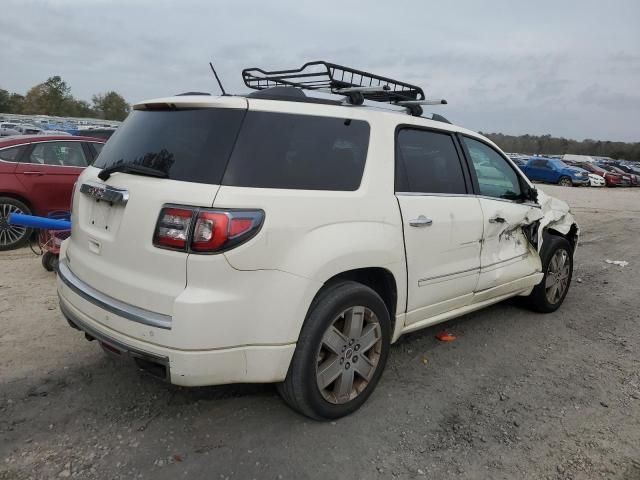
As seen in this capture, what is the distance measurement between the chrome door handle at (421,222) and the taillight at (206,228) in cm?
114

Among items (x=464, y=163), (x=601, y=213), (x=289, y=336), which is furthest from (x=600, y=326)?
(x=601, y=213)

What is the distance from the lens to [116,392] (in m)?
3.14

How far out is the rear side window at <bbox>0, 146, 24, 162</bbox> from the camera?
23.0 feet

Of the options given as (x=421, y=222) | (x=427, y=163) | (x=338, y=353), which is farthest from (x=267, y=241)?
(x=427, y=163)

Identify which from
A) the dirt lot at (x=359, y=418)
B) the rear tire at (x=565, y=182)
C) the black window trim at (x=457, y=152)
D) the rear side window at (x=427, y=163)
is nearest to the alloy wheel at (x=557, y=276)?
the dirt lot at (x=359, y=418)

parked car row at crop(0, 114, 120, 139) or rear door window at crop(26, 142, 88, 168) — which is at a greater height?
rear door window at crop(26, 142, 88, 168)

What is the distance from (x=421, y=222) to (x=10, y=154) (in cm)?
647

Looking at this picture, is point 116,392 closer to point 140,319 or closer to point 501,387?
point 140,319

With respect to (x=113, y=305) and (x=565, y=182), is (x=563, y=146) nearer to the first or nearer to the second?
(x=565, y=182)

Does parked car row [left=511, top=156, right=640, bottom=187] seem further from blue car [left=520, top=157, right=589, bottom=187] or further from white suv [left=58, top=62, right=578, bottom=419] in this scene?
white suv [left=58, top=62, right=578, bottom=419]

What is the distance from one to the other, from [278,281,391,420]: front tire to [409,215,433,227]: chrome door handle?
531 millimetres

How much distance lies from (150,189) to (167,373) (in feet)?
2.94

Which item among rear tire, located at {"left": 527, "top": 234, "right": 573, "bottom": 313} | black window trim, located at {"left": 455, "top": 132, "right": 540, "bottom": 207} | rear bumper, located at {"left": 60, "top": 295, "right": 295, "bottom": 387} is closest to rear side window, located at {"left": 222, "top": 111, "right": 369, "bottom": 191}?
rear bumper, located at {"left": 60, "top": 295, "right": 295, "bottom": 387}

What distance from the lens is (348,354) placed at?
2.88 m
